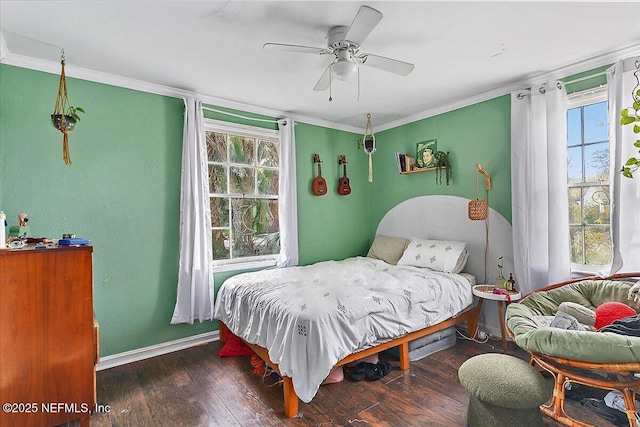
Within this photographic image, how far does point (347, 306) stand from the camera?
82.6 inches

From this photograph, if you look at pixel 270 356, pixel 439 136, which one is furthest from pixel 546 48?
pixel 270 356

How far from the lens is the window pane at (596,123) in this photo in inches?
99.5

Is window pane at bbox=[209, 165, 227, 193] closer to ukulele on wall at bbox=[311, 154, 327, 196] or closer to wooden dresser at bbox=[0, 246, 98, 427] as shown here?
ukulele on wall at bbox=[311, 154, 327, 196]

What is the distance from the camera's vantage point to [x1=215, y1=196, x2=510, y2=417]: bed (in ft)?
6.17

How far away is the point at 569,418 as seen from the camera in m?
1.72

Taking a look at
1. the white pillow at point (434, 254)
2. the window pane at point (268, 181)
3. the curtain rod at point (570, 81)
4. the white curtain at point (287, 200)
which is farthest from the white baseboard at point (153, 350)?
the curtain rod at point (570, 81)

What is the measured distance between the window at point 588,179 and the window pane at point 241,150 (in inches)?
119

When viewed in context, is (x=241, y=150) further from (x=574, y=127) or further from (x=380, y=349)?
(x=574, y=127)

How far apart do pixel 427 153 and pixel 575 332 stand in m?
2.46

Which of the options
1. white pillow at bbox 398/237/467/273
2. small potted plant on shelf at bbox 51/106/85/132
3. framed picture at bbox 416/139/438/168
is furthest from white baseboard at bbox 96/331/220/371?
framed picture at bbox 416/139/438/168

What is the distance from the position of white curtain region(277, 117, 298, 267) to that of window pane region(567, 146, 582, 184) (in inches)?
103

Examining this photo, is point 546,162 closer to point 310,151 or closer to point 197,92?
point 310,151

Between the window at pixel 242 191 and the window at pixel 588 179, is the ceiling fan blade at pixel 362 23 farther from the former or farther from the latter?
the window at pixel 588 179

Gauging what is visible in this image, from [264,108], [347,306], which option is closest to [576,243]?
[347,306]
